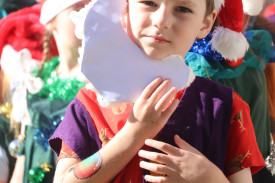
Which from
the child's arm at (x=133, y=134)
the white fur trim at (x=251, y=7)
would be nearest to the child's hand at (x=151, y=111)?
the child's arm at (x=133, y=134)

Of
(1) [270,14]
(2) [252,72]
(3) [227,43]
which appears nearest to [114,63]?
(3) [227,43]

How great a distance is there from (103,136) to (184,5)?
0.32 metres

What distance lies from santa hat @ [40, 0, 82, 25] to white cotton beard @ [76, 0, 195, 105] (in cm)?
74

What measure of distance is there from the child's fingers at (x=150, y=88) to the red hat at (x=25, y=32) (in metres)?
1.10

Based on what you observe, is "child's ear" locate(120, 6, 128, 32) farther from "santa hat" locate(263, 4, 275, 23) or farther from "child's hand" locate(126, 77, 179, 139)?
"santa hat" locate(263, 4, 275, 23)

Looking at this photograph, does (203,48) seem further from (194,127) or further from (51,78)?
Result: (51,78)

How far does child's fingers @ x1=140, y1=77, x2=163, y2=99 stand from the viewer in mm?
835

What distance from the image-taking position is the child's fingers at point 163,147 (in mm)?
827

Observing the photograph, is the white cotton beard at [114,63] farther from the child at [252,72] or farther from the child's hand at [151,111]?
the child at [252,72]

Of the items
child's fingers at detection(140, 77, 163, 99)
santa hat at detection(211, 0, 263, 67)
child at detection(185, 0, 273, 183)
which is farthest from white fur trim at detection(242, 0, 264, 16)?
child's fingers at detection(140, 77, 163, 99)

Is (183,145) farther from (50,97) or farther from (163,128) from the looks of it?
(50,97)

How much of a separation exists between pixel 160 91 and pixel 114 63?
0.38 ft

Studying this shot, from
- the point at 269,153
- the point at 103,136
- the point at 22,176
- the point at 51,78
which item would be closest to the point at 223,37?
the point at 103,136

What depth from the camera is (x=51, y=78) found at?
168cm
